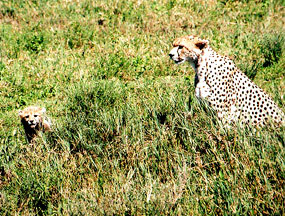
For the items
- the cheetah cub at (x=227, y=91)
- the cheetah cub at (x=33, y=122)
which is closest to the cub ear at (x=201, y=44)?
the cheetah cub at (x=227, y=91)

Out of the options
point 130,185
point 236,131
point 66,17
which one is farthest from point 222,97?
point 66,17

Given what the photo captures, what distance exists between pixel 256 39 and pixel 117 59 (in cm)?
253

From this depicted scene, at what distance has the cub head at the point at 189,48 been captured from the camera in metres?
4.28

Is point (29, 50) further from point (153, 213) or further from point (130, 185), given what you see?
point (153, 213)

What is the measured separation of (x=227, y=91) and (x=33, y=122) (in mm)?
2330

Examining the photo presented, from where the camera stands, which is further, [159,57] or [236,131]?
[159,57]

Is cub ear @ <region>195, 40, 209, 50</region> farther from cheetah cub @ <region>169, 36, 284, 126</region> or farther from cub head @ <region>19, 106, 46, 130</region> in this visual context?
cub head @ <region>19, 106, 46, 130</region>

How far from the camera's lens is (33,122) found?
4.72 metres

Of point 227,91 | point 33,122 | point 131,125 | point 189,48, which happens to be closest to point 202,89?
point 227,91

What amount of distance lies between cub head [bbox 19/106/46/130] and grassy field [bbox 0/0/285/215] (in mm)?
181

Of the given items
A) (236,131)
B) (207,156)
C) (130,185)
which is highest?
(236,131)

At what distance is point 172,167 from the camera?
12.8 ft

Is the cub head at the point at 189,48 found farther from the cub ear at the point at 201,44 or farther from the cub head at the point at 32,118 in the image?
the cub head at the point at 32,118

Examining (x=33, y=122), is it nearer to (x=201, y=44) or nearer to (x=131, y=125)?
(x=131, y=125)
